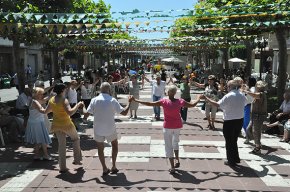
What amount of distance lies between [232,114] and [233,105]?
0.60ft

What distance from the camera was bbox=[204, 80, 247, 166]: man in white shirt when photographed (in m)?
7.45

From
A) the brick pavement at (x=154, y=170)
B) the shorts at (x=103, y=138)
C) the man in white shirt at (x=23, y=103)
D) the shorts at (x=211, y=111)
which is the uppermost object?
the man in white shirt at (x=23, y=103)

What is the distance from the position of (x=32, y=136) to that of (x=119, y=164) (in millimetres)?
1911

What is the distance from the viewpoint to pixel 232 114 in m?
7.48

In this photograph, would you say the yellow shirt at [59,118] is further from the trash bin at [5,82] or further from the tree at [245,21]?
the trash bin at [5,82]

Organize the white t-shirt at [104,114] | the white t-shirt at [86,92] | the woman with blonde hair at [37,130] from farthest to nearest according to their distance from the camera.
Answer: the white t-shirt at [86,92] → the woman with blonde hair at [37,130] → the white t-shirt at [104,114]

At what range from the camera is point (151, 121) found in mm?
13141

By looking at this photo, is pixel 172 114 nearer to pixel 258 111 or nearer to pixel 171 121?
pixel 171 121

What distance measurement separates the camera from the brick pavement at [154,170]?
6.45 m

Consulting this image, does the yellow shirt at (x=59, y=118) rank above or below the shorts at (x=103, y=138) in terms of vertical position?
above

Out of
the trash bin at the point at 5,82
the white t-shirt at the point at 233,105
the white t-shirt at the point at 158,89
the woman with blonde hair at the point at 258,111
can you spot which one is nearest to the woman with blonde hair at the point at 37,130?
the white t-shirt at the point at 233,105

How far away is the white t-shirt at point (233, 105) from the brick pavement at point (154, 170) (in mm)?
1050

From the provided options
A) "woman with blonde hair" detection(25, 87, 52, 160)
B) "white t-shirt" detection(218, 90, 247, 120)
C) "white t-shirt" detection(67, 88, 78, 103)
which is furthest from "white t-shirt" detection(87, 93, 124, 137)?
"white t-shirt" detection(67, 88, 78, 103)

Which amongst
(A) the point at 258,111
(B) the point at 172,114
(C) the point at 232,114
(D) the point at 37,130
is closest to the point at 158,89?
(A) the point at 258,111
